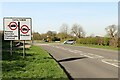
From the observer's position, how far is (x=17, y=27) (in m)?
19.6

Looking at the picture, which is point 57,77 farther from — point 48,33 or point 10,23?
point 48,33

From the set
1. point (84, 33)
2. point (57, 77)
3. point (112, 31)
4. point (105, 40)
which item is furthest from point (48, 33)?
point (57, 77)

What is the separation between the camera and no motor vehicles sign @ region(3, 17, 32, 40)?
1958 cm

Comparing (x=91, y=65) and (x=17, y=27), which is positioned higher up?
(x=17, y=27)

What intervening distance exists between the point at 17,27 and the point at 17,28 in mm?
103

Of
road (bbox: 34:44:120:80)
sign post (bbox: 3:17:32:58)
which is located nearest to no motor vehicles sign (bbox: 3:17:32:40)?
sign post (bbox: 3:17:32:58)

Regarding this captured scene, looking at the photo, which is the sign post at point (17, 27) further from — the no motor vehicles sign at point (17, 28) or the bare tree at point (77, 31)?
the bare tree at point (77, 31)

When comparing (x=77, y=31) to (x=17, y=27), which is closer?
(x=17, y=27)

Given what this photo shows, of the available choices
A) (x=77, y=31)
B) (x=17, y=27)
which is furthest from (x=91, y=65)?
(x=77, y=31)

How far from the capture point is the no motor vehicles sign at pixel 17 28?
19578mm

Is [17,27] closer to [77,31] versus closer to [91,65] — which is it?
[91,65]

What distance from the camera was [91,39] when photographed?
2544 inches

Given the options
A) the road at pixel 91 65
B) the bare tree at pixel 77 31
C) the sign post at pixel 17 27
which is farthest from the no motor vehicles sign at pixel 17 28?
the bare tree at pixel 77 31

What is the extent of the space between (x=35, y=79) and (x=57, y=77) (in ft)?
3.38
